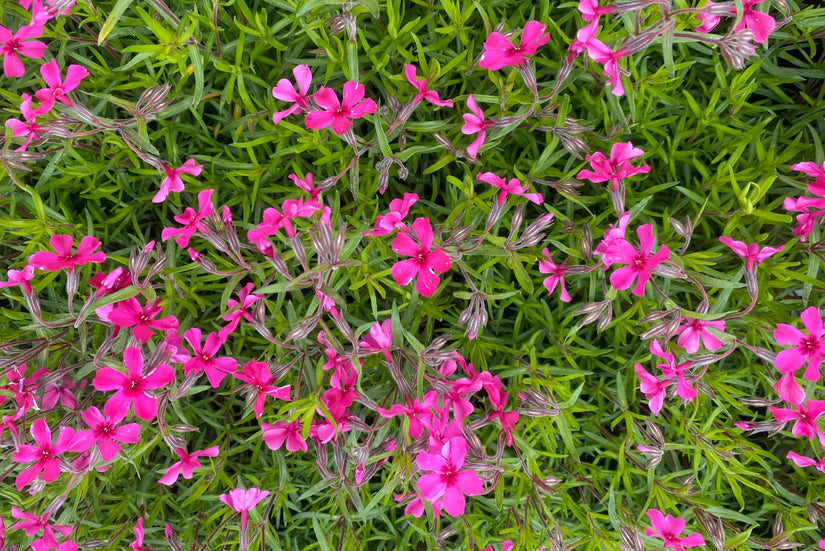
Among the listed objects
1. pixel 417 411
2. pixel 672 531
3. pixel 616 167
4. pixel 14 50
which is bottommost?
pixel 672 531

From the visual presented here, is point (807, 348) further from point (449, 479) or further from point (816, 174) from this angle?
point (449, 479)

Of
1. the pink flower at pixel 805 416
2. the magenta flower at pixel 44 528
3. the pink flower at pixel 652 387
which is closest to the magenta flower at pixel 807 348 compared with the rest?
the pink flower at pixel 805 416

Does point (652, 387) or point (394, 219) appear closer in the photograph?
point (394, 219)

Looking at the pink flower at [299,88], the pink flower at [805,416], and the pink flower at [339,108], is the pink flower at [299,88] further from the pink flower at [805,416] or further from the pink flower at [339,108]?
the pink flower at [805,416]

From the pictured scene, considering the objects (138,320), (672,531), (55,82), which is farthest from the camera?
(672,531)

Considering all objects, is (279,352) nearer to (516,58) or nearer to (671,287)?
(516,58)

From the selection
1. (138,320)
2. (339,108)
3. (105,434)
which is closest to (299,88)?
(339,108)

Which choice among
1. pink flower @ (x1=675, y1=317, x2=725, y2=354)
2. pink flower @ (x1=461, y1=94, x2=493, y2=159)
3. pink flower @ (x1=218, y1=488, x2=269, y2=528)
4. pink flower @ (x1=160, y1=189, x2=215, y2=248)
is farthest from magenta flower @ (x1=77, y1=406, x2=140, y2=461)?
pink flower @ (x1=675, y1=317, x2=725, y2=354)
